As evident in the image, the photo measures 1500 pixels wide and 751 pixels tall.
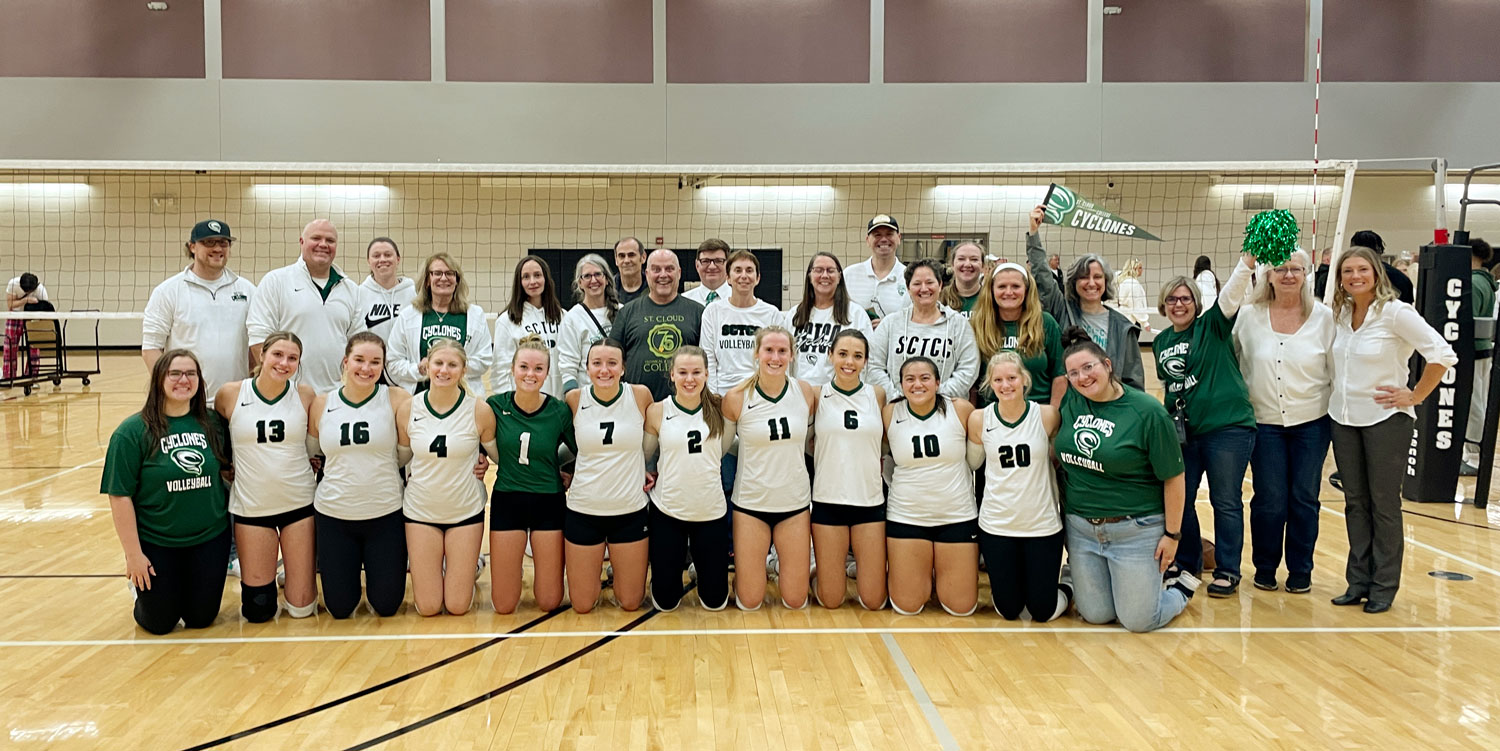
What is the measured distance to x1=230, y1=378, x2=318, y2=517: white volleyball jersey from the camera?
4629mm

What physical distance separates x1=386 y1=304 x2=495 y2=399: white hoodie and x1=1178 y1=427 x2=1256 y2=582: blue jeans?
363 centimetres

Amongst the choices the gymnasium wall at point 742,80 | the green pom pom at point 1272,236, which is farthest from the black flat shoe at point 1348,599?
the gymnasium wall at point 742,80

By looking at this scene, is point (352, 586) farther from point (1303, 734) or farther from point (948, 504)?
point (1303, 734)

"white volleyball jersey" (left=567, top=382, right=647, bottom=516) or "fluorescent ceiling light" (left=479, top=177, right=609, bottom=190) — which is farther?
"fluorescent ceiling light" (left=479, top=177, right=609, bottom=190)

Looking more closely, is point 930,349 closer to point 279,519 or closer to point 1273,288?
point 1273,288

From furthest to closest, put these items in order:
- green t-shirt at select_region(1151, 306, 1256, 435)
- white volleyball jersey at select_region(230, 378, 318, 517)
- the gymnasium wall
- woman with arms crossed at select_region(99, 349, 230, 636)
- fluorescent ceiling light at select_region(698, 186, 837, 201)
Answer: fluorescent ceiling light at select_region(698, 186, 837, 201) → the gymnasium wall → green t-shirt at select_region(1151, 306, 1256, 435) → white volleyball jersey at select_region(230, 378, 318, 517) → woman with arms crossed at select_region(99, 349, 230, 636)

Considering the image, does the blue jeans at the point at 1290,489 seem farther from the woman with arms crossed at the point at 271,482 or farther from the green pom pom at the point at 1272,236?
the woman with arms crossed at the point at 271,482

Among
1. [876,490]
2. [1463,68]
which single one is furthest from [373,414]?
[1463,68]

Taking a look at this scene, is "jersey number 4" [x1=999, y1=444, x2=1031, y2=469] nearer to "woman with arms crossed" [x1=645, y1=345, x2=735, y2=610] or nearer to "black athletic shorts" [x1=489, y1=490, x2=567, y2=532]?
"woman with arms crossed" [x1=645, y1=345, x2=735, y2=610]

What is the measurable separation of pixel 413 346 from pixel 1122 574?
12.3 feet

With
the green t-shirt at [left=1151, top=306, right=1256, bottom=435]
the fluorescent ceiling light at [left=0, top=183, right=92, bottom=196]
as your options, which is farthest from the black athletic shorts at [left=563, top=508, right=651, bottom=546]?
the fluorescent ceiling light at [left=0, top=183, right=92, bottom=196]

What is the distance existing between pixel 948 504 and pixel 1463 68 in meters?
17.0

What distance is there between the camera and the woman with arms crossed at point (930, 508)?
15.6 feet

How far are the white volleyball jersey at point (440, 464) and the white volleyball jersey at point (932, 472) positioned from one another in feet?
6.57
